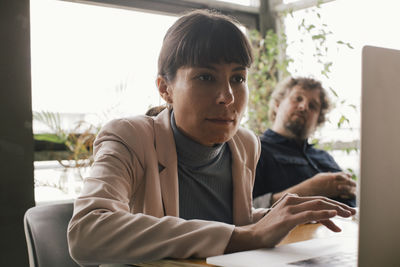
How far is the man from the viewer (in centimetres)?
246

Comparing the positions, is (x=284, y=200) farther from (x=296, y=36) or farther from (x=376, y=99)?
(x=296, y=36)

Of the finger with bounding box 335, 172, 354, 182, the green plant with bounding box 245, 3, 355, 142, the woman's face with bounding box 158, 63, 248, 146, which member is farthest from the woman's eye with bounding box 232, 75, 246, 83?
the green plant with bounding box 245, 3, 355, 142

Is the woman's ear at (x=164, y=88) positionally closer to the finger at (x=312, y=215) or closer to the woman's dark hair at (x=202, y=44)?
the woman's dark hair at (x=202, y=44)

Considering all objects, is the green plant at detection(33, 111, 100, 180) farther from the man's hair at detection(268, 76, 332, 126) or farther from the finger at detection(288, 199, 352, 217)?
the finger at detection(288, 199, 352, 217)

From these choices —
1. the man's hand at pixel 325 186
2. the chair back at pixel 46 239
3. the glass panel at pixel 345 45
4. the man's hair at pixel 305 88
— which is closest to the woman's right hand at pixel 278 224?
the chair back at pixel 46 239

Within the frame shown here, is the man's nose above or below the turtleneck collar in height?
above

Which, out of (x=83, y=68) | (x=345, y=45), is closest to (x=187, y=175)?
(x=83, y=68)

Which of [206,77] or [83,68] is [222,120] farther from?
[83,68]

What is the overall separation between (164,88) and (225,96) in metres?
0.30

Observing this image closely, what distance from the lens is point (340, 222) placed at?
1.35 metres

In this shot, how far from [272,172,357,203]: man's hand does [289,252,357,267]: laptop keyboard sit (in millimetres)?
1374

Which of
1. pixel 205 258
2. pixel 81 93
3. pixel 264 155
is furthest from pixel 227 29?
pixel 81 93

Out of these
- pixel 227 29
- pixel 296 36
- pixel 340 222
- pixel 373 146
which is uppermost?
pixel 296 36

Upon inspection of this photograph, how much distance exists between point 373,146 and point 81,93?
8.22ft
